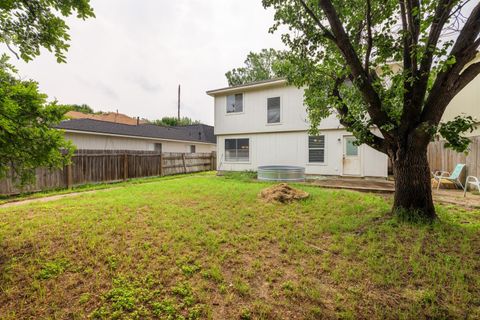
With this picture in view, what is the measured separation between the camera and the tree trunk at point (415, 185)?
13.6 feet

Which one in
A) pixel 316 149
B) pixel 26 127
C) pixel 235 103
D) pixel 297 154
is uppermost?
pixel 235 103

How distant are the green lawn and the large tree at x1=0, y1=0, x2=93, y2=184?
1.41m

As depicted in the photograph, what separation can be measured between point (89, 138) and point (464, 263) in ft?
50.2

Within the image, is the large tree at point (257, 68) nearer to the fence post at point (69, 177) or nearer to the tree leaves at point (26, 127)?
the fence post at point (69, 177)

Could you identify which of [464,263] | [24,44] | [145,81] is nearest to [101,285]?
[24,44]

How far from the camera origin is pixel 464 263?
2.82 metres

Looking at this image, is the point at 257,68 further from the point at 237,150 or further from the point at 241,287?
the point at 241,287

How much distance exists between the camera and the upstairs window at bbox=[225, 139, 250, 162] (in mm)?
12758

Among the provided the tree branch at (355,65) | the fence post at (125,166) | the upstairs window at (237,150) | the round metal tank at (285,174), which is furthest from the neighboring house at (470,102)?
the fence post at (125,166)

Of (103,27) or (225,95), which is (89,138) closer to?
(103,27)

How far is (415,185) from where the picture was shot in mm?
4211

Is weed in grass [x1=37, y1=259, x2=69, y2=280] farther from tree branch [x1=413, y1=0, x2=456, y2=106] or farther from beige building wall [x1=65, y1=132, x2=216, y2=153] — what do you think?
beige building wall [x1=65, y1=132, x2=216, y2=153]

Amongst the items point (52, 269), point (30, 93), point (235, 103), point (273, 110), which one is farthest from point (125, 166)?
point (52, 269)

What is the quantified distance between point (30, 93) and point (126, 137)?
12.4 m
